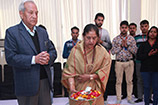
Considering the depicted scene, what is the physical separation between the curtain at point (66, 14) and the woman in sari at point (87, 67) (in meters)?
3.90

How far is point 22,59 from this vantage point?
1.62 meters

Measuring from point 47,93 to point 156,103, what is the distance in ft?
7.55

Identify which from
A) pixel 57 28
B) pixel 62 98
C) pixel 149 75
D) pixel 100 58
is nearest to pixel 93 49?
pixel 100 58

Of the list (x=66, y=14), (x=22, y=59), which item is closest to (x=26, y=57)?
(x=22, y=59)

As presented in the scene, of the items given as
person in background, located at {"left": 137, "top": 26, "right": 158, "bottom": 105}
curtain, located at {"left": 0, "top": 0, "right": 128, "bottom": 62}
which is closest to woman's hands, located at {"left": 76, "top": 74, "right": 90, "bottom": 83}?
person in background, located at {"left": 137, "top": 26, "right": 158, "bottom": 105}

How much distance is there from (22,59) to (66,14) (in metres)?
4.56

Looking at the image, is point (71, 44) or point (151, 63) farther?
point (71, 44)

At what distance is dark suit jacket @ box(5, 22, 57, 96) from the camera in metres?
1.62

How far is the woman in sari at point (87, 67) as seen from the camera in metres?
1.94

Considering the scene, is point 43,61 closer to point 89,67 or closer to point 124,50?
point 89,67

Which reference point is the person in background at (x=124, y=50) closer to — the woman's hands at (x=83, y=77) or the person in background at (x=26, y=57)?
the woman's hands at (x=83, y=77)

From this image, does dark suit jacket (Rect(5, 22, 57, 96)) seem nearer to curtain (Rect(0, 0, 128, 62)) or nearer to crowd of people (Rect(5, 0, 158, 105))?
crowd of people (Rect(5, 0, 158, 105))

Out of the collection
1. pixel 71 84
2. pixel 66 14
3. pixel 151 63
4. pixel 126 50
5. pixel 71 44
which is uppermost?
pixel 66 14

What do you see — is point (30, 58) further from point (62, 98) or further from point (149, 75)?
point (62, 98)
